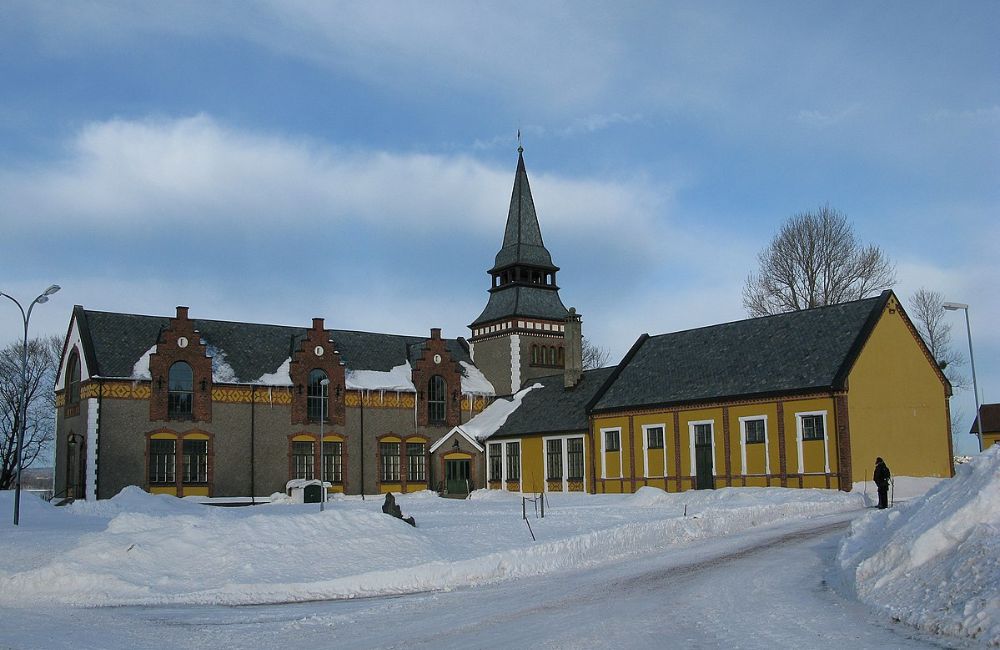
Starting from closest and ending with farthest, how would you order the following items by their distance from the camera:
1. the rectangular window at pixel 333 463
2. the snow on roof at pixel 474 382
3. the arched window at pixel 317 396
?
the arched window at pixel 317 396 → the rectangular window at pixel 333 463 → the snow on roof at pixel 474 382

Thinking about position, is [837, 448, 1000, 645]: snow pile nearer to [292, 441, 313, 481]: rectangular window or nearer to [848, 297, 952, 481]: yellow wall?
[848, 297, 952, 481]: yellow wall

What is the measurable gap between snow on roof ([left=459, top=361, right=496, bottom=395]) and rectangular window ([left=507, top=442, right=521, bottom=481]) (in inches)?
288

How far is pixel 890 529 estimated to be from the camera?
56.9 ft

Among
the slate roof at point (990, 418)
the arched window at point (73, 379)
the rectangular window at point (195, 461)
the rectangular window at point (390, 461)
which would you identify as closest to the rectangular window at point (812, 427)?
the rectangular window at point (390, 461)

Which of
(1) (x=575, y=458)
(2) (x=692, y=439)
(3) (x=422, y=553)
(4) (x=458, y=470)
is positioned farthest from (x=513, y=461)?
(3) (x=422, y=553)

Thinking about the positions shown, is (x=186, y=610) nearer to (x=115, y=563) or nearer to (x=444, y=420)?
(x=115, y=563)

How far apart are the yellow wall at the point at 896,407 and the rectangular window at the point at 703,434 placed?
6.75 metres

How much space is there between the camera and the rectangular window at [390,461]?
57812mm

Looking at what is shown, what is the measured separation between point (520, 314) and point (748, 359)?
20.0m

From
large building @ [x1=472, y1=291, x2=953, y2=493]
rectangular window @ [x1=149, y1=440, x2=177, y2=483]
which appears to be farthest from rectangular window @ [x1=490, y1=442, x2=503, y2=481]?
rectangular window @ [x1=149, y1=440, x2=177, y2=483]

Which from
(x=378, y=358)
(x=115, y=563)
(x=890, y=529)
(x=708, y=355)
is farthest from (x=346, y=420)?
(x=890, y=529)

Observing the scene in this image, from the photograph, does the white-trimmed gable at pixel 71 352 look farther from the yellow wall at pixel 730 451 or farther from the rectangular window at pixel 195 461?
the yellow wall at pixel 730 451

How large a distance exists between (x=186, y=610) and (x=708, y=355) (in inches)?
1301

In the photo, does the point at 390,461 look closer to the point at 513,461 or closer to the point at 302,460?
the point at 302,460
